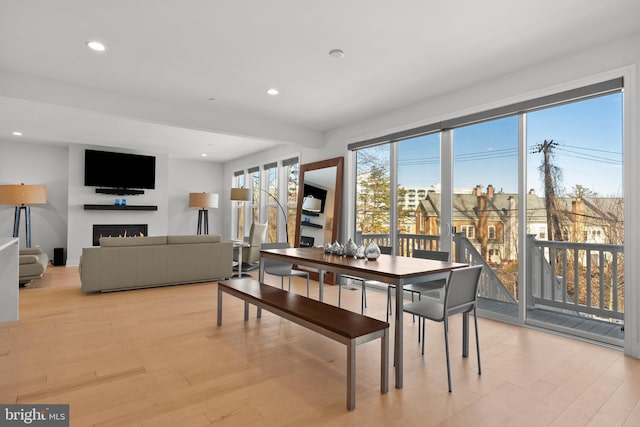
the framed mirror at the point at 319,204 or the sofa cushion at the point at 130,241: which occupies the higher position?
the framed mirror at the point at 319,204

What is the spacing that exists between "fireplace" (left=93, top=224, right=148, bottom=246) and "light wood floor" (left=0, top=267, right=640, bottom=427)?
186 inches

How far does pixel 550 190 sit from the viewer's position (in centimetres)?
→ 336

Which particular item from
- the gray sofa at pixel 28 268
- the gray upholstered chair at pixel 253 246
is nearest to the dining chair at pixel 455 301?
the gray upholstered chair at pixel 253 246

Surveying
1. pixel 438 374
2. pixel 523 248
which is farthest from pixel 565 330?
pixel 438 374

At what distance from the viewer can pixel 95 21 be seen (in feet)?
8.81

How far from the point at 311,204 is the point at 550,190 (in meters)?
3.63

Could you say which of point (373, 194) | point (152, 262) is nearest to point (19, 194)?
point (152, 262)

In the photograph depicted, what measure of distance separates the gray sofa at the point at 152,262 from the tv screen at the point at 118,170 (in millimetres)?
3691

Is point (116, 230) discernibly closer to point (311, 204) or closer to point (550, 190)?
point (311, 204)

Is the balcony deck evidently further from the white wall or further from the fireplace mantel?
the white wall

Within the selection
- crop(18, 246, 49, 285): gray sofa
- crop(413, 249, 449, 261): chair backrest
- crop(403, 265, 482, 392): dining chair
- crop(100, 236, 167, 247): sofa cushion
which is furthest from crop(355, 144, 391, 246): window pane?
crop(18, 246, 49, 285): gray sofa

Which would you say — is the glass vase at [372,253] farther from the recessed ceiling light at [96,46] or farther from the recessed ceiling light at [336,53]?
the recessed ceiling light at [96,46]

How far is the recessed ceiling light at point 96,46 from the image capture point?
3.00 metres

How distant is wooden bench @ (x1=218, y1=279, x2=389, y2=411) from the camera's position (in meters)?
1.95
